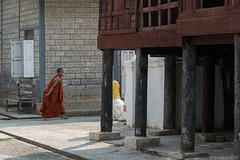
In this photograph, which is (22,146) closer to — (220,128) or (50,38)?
(220,128)

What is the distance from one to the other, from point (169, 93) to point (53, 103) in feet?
16.3

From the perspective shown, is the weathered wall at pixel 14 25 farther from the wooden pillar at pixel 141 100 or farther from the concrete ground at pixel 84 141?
the wooden pillar at pixel 141 100

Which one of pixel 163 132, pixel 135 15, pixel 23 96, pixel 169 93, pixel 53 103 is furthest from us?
pixel 23 96

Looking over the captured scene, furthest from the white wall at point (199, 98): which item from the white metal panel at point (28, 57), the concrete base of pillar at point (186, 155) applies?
the white metal panel at point (28, 57)

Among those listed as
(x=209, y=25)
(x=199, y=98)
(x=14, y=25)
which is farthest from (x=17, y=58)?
(x=209, y=25)

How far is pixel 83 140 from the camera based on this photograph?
475 inches

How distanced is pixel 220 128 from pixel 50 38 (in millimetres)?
6920

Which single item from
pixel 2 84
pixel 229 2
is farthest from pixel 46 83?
pixel 229 2

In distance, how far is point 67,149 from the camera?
10789 millimetres

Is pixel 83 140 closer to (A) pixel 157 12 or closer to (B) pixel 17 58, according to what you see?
(A) pixel 157 12

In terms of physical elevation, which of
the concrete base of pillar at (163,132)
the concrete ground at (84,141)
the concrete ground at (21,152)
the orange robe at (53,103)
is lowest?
the concrete ground at (21,152)

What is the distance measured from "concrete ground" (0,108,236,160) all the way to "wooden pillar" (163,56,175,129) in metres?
0.73

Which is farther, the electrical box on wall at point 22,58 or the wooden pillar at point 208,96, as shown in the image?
the electrical box on wall at point 22,58

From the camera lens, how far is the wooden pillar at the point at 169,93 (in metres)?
13.4
